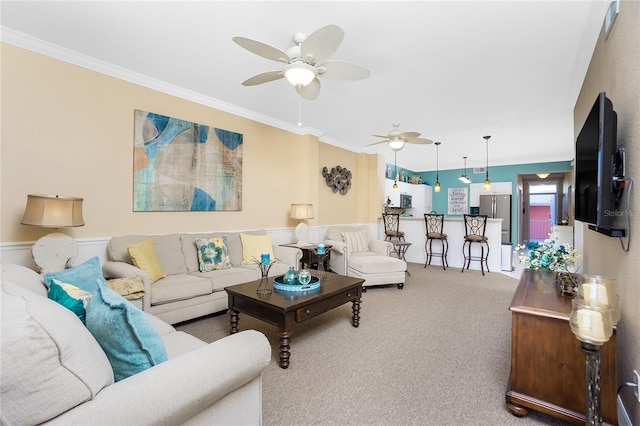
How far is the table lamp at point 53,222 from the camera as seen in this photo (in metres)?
2.30

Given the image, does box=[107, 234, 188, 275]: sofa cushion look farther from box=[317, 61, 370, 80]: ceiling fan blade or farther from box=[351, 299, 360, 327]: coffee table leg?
box=[317, 61, 370, 80]: ceiling fan blade

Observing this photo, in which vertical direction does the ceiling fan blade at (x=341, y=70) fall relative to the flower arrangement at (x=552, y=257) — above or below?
above

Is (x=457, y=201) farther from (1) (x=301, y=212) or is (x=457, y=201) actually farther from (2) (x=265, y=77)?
(2) (x=265, y=77)

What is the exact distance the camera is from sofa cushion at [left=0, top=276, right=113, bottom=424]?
738mm

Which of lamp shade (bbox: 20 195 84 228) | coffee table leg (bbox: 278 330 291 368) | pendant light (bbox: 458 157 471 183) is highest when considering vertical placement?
pendant light (bbox: 458 157 471 183)

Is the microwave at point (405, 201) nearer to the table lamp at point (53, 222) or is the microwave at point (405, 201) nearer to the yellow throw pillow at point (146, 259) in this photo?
the yellow throw pillow at point (146, 259)

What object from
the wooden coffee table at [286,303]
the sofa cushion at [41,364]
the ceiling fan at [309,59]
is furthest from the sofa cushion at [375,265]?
the sofa cushion at [41,364]

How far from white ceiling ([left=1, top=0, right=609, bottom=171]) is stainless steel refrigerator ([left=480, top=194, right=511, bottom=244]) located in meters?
4.13

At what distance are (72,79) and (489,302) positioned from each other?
5293 millimetres

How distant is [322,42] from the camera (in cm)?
197

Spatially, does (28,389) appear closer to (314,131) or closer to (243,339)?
(243,339)

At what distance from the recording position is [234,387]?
1178 mm

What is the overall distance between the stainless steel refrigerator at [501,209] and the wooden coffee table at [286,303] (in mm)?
6861

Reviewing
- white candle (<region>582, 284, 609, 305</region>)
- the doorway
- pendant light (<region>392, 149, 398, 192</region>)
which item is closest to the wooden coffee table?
white candle (<region>582, 284, 609, 305</region>)
